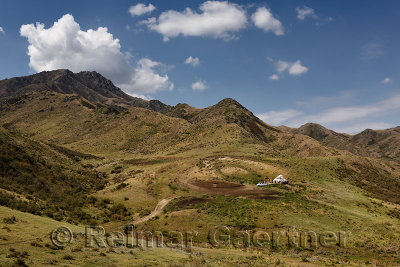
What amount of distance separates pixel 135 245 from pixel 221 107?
157 m

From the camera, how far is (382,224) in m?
39.8

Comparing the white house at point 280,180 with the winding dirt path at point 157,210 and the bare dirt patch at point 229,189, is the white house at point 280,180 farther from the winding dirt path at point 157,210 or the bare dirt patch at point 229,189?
the winding dirt path at point 157,210

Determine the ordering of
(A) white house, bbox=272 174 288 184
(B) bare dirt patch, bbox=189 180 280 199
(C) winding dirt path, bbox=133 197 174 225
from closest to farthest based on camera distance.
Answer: (C) winding dirt path, bbox=133 197 174 225, (B) bare dirt patch, bbox=189 180 280 199, (A) white house, bbox=272 174 288 184

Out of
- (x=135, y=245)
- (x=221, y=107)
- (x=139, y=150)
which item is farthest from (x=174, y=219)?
(x=221, y=107)

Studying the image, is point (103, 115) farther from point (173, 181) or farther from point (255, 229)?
point (255, 229)

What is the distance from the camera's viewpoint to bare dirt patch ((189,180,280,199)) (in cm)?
5151

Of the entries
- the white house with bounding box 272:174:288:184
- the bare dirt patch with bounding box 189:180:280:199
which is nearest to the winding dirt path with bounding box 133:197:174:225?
the bare dirt patch with bounding box 189:180:280:199

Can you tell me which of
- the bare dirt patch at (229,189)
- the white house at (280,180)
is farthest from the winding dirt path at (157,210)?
the white house at (280,180)

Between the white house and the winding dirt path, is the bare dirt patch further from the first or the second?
the winding dirt path

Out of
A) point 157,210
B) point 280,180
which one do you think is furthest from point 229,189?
point 157,210

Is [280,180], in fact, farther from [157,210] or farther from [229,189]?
[157,210]

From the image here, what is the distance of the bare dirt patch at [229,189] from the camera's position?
5151cm

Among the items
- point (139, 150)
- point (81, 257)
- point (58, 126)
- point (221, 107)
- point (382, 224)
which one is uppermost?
point (221, 107)

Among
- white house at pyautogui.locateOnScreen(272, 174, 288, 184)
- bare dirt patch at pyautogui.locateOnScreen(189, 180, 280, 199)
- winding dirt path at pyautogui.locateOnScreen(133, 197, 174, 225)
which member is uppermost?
white house at pyautogui.locateOnScreen(272, 174, 288, 184)
